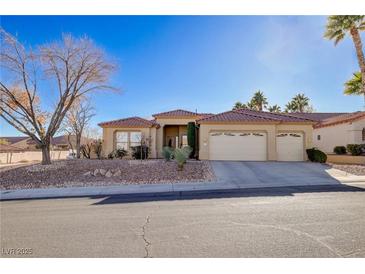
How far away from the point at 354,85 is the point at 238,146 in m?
11.4

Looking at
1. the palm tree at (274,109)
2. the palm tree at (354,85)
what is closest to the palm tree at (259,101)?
the palm tree at (274,109)

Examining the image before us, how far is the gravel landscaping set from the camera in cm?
1354

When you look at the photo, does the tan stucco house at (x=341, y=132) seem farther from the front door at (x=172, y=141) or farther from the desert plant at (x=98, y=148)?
the desert plant at (x=98, y=148)

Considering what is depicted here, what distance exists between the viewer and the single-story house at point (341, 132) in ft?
76.1

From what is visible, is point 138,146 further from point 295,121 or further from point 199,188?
point 295,121

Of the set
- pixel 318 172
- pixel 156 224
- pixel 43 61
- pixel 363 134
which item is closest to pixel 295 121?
pixel 318 172

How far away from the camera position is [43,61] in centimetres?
1692

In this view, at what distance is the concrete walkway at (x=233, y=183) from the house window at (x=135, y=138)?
9873 mm

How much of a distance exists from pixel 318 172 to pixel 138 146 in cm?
1389

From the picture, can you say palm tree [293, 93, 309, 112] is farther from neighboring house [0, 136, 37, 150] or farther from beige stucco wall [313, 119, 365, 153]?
neighboring house [0, 136, 37, 150]

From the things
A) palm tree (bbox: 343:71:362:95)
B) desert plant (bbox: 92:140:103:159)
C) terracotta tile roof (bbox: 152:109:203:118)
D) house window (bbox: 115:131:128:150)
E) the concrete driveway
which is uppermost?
palm tree (bbox: 343:71:362:95)

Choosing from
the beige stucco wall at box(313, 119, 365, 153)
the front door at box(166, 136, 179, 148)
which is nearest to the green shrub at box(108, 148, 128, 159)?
the front door at box(166, 136, 179, 148)

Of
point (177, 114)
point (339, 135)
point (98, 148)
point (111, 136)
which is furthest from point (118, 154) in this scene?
point (339, 135)

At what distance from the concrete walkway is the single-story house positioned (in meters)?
7.73
